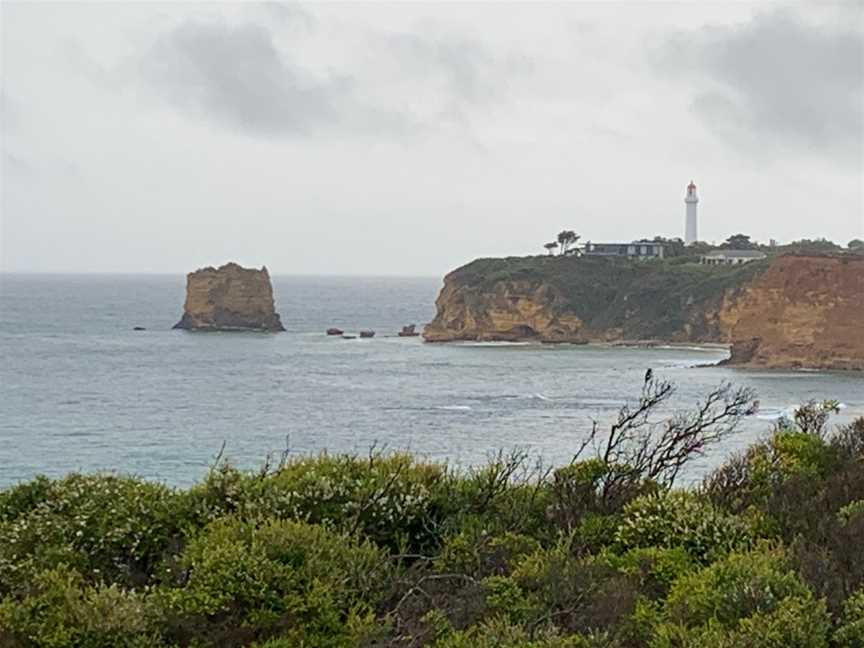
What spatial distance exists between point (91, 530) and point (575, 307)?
265ft

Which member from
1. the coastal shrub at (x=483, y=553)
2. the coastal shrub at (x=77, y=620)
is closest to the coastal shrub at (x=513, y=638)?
the coastal shrub at (x=483, y=553)

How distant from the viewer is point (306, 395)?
52.5 metres

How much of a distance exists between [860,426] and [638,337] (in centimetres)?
7514

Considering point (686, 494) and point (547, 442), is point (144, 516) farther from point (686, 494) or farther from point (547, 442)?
point (547, 442)

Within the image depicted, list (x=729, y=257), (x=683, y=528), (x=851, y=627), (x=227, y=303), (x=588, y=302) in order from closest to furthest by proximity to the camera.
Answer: (x=851, y=627), (x=683, y=528), (x=588, y=302), (x=227, y=303), (x=729, y=257)

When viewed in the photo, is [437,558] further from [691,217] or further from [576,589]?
[691,217]

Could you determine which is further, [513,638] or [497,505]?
[497,505]

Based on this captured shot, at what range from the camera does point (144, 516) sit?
914cm

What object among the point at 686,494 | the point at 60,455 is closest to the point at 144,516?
the point at 686,494

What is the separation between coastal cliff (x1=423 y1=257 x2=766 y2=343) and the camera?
86812mm

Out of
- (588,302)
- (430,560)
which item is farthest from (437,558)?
(588,302)

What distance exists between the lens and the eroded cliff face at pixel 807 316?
208ft

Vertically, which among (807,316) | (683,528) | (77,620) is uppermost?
(807,316)

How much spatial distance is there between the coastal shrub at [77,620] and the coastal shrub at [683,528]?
3829 mm
